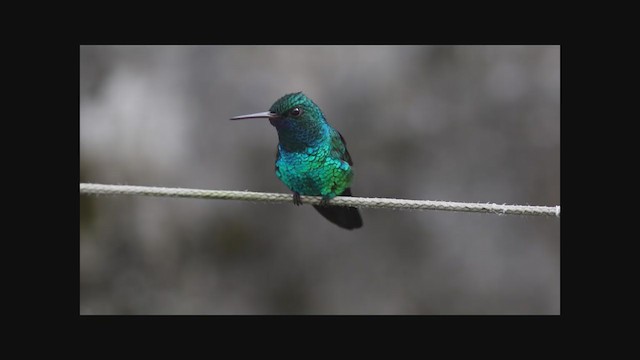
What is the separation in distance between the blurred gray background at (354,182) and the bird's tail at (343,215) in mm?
1525

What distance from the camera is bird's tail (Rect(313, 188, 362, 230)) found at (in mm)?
3982

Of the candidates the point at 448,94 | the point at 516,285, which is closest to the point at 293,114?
the point at 448,94

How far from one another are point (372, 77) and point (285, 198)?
3.01m

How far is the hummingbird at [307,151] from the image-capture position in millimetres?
3635

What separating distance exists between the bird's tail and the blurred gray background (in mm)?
1525

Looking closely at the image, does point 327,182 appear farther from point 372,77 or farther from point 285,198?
point 372,77

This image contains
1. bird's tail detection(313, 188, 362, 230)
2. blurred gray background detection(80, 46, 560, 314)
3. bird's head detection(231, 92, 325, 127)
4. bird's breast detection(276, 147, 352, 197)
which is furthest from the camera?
blurred gray background detection(80, 46, 560, 314)

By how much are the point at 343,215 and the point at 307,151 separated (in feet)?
1.91

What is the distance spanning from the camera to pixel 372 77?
585 centimetres

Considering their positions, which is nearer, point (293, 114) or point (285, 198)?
point (285, 198)

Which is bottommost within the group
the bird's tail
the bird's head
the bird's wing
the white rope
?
the white rope

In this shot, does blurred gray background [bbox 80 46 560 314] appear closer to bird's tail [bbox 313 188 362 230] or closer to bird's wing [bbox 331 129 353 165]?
bird's tail [bbox 313 188 362 230]

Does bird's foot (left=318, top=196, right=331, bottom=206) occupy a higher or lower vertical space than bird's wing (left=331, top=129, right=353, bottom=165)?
lower

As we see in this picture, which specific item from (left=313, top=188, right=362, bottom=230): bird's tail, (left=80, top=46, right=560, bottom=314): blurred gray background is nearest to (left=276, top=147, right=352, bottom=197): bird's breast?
(left=313, top=188, right=362, bottom=230): bird's tail
